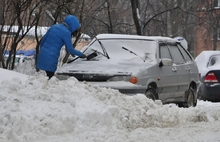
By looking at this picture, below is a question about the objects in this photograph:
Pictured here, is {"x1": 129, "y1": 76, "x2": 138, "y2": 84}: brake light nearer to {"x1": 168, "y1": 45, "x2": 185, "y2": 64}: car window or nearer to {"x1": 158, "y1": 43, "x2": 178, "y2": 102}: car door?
{"x1": 158, "y1": 43, "x2": 178, "y2": 102}: car door

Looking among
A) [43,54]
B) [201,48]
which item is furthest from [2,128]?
[201,48]

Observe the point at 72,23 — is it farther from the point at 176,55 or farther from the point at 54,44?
the point at 176,55

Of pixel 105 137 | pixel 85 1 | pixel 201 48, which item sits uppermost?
pixel 85 1

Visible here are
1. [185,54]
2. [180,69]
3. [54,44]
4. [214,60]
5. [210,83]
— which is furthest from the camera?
[214,60]

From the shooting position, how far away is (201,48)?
177 ft

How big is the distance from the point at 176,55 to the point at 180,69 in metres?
0.39

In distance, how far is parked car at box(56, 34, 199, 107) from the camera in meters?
8.88

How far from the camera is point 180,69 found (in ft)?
35.2

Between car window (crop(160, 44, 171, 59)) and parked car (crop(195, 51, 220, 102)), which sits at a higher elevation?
car window (crop(160, 44, 171, 59))

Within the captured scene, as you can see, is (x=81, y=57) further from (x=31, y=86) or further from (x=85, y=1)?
(x=85, y=1)

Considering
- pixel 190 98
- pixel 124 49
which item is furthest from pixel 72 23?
pixel 190 98

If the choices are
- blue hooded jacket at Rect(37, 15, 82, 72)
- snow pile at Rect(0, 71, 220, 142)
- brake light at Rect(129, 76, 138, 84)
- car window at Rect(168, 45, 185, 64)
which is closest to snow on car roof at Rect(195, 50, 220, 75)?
car window at Rect(168, 45, 185, 64)

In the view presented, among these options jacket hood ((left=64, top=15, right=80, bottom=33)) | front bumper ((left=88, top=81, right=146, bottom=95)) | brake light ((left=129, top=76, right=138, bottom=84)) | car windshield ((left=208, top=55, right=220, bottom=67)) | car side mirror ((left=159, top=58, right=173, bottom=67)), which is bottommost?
car windshield ((left=208, top=55, right=220, bottom=67))

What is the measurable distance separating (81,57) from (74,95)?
2.51 m
